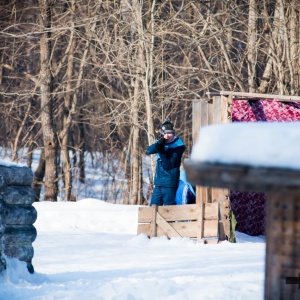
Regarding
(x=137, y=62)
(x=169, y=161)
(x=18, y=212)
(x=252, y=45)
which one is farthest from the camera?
(x=137, y=62)

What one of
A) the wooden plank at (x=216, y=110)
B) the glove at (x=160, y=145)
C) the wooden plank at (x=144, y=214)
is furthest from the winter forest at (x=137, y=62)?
the wooden plank at (x=144, y=214)

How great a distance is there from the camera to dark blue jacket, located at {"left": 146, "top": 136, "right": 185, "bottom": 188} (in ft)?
40.3

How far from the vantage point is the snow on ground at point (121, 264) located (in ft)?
22.3

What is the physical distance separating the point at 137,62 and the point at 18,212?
36.4 feet

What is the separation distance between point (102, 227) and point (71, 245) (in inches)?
99.0

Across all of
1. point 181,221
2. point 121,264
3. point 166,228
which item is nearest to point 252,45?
point 181,221

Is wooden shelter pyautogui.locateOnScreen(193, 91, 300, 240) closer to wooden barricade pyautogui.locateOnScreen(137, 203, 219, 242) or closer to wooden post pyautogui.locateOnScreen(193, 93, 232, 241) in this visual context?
wooden post pyautogui.locateOnScreen(193, 93, 232, 241)

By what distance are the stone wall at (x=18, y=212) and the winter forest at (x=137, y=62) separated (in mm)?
9275

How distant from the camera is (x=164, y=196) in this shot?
12.4 meters

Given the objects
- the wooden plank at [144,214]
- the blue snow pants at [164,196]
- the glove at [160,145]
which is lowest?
the wooden plank at [144,214]

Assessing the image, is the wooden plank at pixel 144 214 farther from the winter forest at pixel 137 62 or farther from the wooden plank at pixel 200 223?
the winter forest at pixel 137 62

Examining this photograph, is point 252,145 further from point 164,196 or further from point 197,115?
point 164,196

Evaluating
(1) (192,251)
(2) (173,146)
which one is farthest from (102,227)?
(1) (192,251)

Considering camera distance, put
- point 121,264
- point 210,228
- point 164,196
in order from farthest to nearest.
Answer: point 164,196
point 210,228
point 121,264
